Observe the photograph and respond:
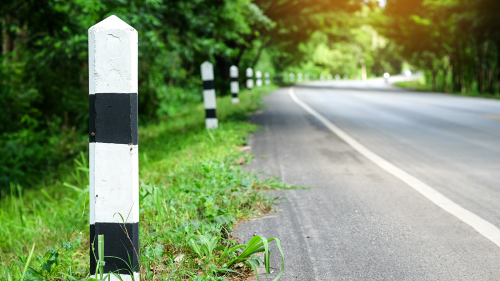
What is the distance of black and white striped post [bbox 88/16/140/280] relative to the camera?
75.6 inches

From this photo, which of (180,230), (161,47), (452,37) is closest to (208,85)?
(161,47)

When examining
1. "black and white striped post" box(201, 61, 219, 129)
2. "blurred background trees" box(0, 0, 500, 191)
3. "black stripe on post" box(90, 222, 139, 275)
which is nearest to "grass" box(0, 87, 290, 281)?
"black stripe on post" box(90, 222, 139, 275)

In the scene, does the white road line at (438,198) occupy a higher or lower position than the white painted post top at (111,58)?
lower

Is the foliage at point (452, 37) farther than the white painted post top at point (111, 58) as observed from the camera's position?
Yes

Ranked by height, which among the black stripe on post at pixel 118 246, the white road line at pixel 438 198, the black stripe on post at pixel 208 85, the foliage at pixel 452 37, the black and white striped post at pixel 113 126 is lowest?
the white road line at pixel 438 198

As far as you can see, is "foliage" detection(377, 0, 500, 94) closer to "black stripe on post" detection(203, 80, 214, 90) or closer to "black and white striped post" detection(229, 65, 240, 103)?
"black and white striped post" detection(229, 65, 240, 103)

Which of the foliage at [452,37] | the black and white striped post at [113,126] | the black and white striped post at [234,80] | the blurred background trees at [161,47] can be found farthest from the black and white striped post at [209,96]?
the foliage at [452,37]

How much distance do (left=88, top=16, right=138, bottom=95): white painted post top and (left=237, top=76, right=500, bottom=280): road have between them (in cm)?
125

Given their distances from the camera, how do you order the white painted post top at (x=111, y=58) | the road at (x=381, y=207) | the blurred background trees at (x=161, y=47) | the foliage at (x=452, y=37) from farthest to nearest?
the foliage at (x=452, y=37) < the blurred background trees at (x=161, y=47) < the road at (x=381, y=207) < the white painted post top at (x=111, y=58)

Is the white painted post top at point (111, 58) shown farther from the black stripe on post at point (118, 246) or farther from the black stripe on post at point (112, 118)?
the black stripe on post at point (118, 246)

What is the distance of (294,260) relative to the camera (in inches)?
99.3

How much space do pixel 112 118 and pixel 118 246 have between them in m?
0.55

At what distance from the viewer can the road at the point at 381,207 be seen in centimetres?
244

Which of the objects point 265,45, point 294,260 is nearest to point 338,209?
point 294,260
